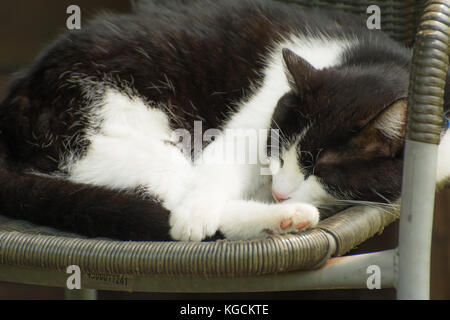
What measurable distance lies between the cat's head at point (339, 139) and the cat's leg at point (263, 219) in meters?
0.10

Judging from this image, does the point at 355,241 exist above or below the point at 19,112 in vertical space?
below

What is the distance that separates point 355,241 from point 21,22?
5.08 feet

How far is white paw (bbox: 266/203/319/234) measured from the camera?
86cm

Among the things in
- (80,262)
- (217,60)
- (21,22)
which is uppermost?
(21,22)

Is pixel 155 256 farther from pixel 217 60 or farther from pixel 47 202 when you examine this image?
pixel 217 60

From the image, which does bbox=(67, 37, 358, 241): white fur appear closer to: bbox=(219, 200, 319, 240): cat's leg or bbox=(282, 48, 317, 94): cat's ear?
bbox=(219, 200, 319, 240): cat's leg

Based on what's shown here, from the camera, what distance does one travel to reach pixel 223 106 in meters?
1.26

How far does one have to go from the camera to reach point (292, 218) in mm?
872

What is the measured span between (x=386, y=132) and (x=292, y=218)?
0.81 ft

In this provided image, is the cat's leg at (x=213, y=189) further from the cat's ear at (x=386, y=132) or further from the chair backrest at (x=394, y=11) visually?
the chair backrest at (x=394, y=11)

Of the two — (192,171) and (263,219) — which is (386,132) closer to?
(263,219)

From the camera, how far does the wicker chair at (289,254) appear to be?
2.43 feet
